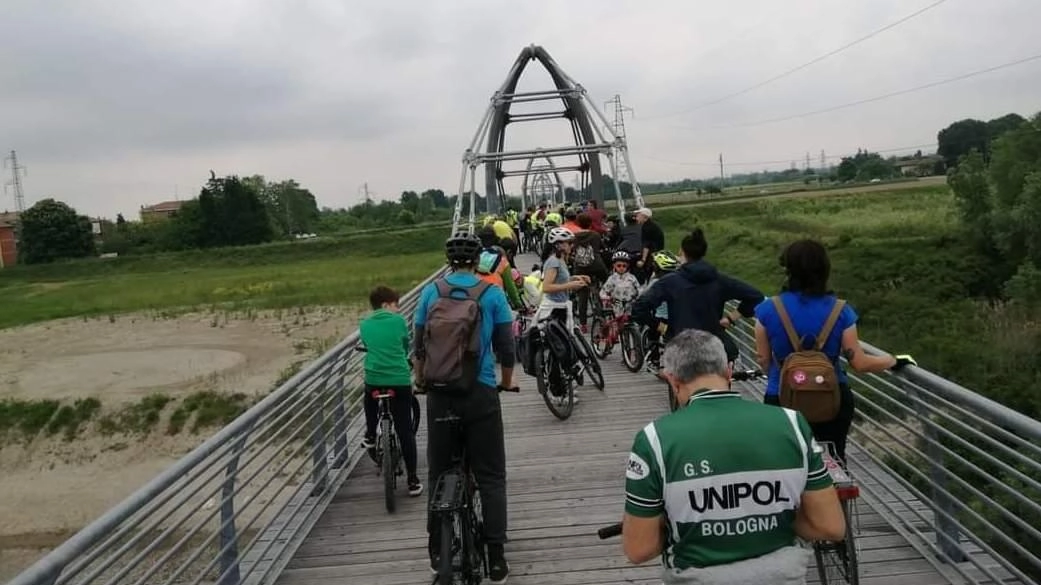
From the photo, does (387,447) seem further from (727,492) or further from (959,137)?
(959,137)

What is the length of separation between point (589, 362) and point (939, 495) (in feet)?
13.2

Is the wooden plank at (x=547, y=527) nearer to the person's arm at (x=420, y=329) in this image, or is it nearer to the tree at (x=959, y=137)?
the person's arm at (x=420, y=329)

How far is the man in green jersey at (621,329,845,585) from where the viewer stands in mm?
2148

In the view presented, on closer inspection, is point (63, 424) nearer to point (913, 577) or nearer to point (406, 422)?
point (406, 422)

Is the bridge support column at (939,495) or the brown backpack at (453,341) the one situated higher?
the brown backpack at (453,341)

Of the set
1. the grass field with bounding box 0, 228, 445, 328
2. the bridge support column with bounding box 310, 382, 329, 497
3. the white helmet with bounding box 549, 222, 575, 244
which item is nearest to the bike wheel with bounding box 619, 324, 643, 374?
the white helmet with bounding box 549, 222, 575, 244

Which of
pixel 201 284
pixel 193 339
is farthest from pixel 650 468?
pixel 201 284

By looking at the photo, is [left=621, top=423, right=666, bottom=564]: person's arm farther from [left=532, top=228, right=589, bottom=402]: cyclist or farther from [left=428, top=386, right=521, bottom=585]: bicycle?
[left=532, top=228, right=589, bottom=402]: cyclist

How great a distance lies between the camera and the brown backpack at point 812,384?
11.3 feet

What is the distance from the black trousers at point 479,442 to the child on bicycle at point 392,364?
4.56 feet

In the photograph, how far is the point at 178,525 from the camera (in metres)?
3.59

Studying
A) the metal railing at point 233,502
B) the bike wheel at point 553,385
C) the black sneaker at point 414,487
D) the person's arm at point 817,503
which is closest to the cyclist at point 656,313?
the bike wheel at point 553,385

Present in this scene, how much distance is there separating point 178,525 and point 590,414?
4.48 metres

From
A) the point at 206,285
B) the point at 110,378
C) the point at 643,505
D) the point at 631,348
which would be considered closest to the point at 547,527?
the point at 643,505
